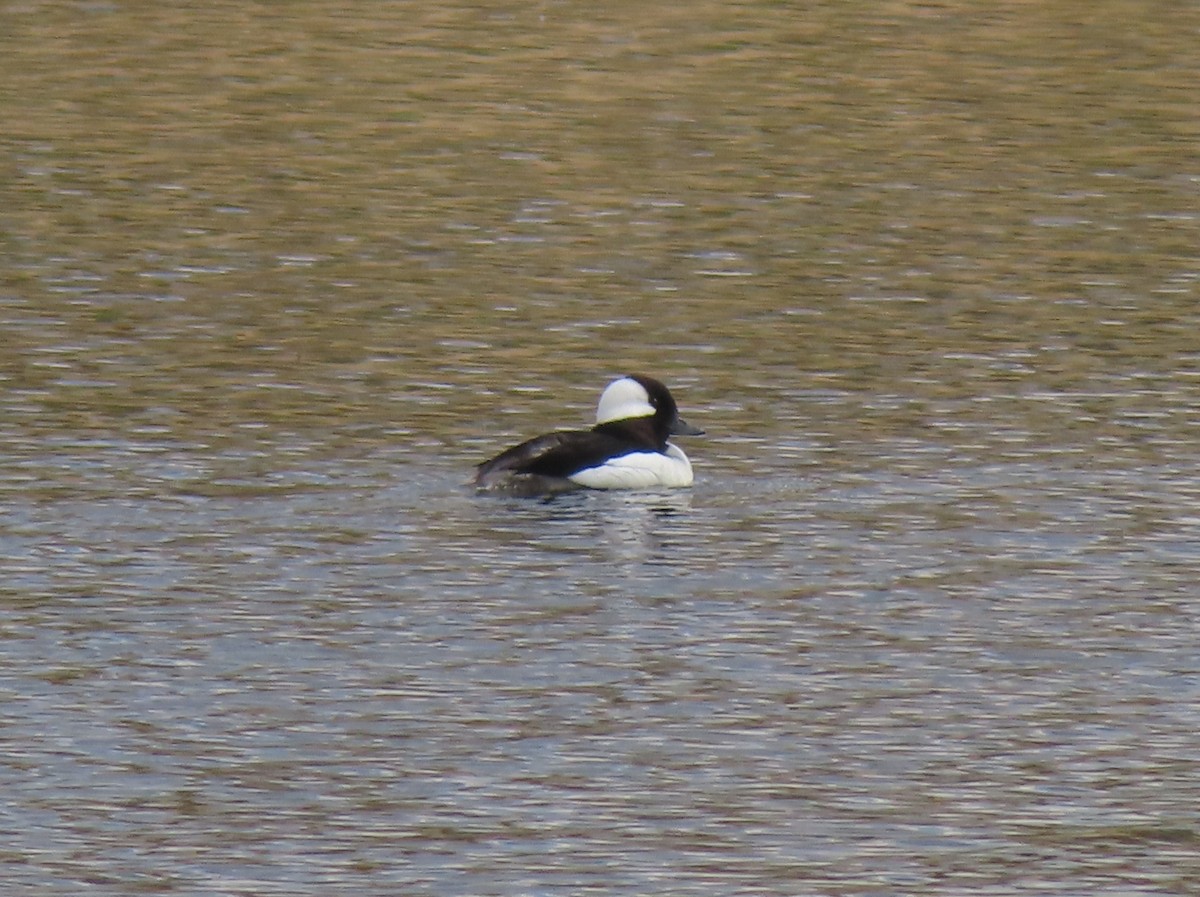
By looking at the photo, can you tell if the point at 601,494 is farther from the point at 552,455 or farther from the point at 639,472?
the point at 552,455

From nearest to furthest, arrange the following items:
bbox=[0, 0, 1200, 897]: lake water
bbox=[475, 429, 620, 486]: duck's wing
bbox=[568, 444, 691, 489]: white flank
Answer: bbox=[0, 0, 1200, 897]: lake water, bbox=[475, 429, 620, 486]: duck's wing, bbox=[568, 444, 691, 489]: white flank

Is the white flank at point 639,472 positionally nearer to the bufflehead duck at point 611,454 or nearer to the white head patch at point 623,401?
the bufflehead duck at point 611,454

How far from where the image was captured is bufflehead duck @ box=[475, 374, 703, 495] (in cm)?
1491

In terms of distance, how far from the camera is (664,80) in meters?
28.1

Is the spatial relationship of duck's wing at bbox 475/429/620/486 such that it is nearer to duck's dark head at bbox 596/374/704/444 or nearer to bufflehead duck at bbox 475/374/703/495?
bufflehead duck at bbox 475/374/703/495

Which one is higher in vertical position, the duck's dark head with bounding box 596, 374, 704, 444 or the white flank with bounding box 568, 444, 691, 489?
the duck's dark head with bounding box 596, 374, 704, 444

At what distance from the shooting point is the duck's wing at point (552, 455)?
14.8m

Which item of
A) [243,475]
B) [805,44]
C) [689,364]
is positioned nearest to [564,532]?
[243,475]

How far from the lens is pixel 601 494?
610 inches

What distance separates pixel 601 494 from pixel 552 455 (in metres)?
0.50

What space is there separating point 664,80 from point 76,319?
1031 centimetres

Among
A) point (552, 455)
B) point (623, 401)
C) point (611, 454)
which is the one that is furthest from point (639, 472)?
point (623, 401)

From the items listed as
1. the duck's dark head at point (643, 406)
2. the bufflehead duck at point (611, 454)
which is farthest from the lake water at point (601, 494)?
the duck's dark head at point (643, 406)

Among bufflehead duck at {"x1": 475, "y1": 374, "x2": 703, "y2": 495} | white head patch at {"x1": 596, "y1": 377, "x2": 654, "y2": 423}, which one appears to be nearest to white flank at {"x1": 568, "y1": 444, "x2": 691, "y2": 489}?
bufflehead duck at {"x1": 475, "y1": 374, "x2": 703, "y2": 495}
